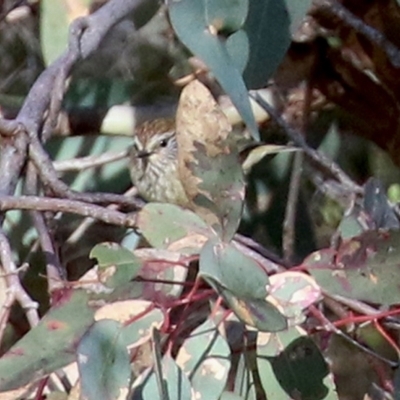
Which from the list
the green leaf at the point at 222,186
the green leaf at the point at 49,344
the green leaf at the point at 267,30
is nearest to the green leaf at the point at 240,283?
the green leaf at the point at 222,186

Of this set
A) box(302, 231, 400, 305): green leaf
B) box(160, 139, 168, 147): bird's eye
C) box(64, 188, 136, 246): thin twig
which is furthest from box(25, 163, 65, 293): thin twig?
box(160, 139, 168, 147): bird's eye

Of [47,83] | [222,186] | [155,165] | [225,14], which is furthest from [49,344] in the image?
[155,165]

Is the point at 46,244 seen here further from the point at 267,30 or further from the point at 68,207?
the point at 267,30

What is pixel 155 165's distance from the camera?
188 cm

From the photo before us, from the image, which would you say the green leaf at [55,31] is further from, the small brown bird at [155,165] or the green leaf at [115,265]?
the green leaf at [115,265]

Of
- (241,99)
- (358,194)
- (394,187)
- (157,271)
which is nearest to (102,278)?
(157,271)

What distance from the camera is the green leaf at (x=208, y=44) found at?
811 mm

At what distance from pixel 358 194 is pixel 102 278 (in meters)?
0.65

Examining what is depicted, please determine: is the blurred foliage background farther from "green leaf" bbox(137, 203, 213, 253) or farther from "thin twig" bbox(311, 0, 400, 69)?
"green leaf" bbox(137, 203, 213, 253)

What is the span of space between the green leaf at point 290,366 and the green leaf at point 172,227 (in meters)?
0.10

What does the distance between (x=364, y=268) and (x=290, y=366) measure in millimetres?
99

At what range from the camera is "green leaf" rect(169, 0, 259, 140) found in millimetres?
811

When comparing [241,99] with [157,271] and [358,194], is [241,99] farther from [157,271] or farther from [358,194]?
[358,194]

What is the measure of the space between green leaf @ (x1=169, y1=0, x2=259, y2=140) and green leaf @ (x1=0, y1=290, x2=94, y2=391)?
0.65ft
